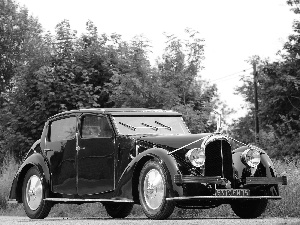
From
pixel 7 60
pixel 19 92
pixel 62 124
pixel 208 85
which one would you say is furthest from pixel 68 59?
pixel 7 60

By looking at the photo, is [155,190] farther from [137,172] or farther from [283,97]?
[283,97]

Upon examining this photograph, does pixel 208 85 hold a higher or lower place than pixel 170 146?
higher

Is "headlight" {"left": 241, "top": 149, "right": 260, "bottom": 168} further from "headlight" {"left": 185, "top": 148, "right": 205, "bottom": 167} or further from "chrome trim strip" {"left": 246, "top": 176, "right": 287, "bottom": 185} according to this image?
"headlight" {"left": 185, "top": 148, "right": 205, "bottom": 167}

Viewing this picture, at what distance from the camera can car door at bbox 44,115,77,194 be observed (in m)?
13.8

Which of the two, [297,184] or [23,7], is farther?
[23,7]

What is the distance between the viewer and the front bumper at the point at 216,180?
1117 cm

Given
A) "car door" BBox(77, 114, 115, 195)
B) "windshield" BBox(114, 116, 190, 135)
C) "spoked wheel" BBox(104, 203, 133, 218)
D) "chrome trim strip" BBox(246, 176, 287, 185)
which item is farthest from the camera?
"spoked wheel" BBox(104, 203, 133, 218)

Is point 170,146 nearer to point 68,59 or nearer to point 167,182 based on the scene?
point 167,182

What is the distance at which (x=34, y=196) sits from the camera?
14.5 m

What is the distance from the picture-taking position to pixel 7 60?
68.0 m

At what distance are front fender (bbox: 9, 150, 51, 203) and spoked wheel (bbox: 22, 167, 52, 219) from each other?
0.37 feet

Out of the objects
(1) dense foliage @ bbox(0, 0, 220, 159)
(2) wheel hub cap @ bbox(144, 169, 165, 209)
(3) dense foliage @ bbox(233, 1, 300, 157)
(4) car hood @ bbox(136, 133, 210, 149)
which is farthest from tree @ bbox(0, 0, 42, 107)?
(2) wheel hub cap @ bbox(144, 169, 165, 209)

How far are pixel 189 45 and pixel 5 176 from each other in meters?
7.47

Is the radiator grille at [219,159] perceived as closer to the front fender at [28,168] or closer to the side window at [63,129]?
the side window at [63,129]
